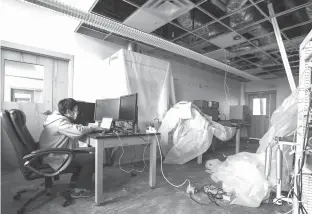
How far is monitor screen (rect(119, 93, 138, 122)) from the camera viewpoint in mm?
1960

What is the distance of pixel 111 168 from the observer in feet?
9.29

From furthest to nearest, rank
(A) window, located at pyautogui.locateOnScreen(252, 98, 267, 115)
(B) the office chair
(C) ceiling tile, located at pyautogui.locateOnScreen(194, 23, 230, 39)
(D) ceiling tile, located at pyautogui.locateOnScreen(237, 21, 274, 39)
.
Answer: (A) window, located at pyautogui.locateOnScreen(252, 98, 267, 115), (C) ceiling tile, located at pyautogui.locateOnScreen(194, 23, 230, 39), (D) ceiling tile, located at pyautogui.locateOnScreen(237, 21, 274, 39), (B) the office chair

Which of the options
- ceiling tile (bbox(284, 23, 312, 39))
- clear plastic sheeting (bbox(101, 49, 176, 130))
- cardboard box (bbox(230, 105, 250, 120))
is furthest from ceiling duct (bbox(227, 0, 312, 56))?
cardboard box (bbox(230, 105, 250, 120))

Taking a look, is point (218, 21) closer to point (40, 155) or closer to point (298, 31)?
point (298, 31)

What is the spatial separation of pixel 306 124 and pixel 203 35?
8.76 feet

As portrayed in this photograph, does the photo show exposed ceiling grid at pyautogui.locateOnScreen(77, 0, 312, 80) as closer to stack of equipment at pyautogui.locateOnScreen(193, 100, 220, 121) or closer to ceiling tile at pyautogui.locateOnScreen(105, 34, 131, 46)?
ceiling tile at pyautogui.locateOnScreen(105, 34, 131, 46)

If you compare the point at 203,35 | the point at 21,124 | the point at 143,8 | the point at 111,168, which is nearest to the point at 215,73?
the point at 203,35

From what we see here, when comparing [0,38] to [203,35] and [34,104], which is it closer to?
[34,104]

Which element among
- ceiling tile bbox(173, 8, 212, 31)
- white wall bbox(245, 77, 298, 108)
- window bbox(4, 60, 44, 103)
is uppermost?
ceiling tile bbox(173, 8, 212, 31)

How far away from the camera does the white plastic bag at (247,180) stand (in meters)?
1.71

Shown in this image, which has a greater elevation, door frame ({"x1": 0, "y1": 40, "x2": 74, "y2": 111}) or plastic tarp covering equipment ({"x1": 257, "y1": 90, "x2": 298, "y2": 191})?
door frame ({"x1": 0, "y1": 40, "x2": 74, "y2": 111})

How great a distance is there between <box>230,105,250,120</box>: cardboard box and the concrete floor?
4642mm

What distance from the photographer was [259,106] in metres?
7.14

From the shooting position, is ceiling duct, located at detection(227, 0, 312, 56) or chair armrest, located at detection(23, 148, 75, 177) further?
ceiling duct, located at detection(227, 0, 312, 56)
